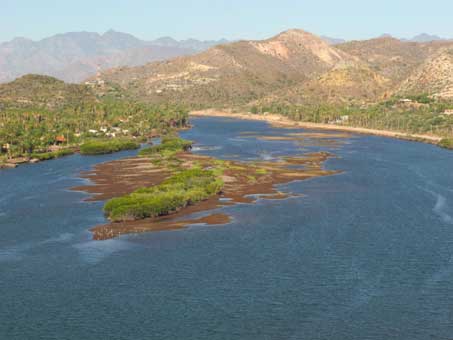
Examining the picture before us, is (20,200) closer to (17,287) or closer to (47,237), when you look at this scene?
(47,237)

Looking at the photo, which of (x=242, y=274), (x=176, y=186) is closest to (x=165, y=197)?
(x=176, y=186)

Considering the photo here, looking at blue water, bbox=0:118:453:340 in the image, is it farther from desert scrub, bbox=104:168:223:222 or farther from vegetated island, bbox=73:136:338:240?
vegetated island, bbox=73:136:338:240

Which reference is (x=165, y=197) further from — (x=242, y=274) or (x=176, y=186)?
(x=242, y=274)

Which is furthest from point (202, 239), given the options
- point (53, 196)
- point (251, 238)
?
point (53, 196)

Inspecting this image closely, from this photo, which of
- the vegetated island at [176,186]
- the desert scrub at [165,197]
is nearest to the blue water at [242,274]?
the desert scrub at [165,197]

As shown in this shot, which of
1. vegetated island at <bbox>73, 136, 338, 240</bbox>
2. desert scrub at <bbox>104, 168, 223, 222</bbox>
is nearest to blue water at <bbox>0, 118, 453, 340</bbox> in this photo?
desert scrub at <bbox>104, 168, 223, 222</bbox>

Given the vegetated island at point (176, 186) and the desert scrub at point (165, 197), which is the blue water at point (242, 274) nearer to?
the desert scrub at point (165, 197)

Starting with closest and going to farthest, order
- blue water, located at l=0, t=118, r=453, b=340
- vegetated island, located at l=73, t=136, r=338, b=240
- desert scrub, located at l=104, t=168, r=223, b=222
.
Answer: blue water, located at l=0, t=118, r=453, b=340, vegetated island, located at l=73, t=136, r=338, b=240, desert scrub, located at l=104, t=168, r=223, b=222
